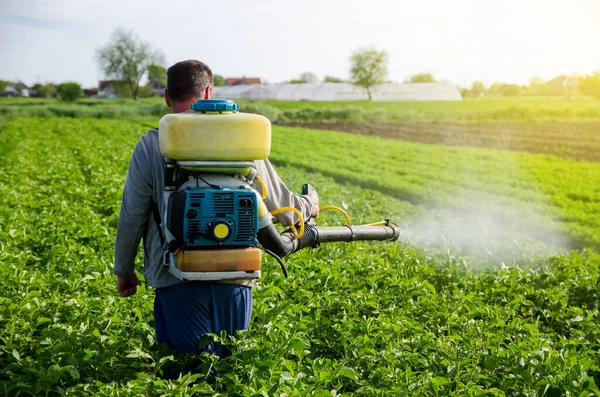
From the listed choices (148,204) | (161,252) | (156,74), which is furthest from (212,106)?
(156,74)

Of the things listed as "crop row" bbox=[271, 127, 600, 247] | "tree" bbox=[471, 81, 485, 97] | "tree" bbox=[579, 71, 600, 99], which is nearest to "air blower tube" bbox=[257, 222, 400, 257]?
"crop row" bbox=[271, 127, 600, 247]

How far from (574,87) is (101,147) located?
99.0 ft

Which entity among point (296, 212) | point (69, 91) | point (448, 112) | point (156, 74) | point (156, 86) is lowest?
point (448, 112)

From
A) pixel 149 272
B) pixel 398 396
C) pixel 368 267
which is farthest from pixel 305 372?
pixel 368 267

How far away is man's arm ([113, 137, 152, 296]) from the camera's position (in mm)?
2977

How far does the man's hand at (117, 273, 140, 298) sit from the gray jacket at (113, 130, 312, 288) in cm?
5

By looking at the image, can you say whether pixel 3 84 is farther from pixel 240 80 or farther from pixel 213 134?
pixel 213 134

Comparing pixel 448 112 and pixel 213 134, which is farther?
pixel 448 112

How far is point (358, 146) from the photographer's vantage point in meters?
24.8

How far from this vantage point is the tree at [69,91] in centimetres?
5700

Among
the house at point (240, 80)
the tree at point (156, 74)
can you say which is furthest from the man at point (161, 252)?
the house at point (240, 80)

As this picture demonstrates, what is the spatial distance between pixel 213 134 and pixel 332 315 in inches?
84.8

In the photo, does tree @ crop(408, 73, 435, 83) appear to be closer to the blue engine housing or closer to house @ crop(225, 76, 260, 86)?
house @ crop(225, 76, 260, 86)

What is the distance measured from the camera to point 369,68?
63.8 meters
